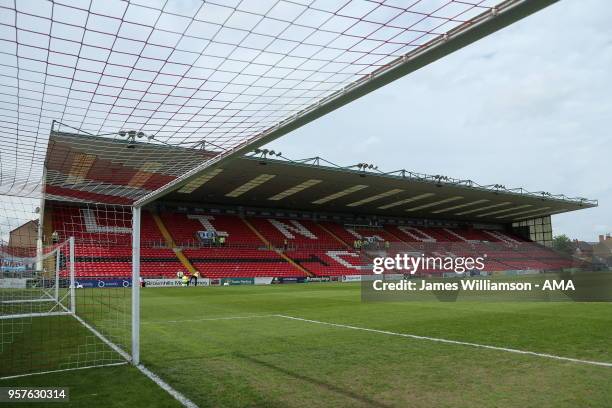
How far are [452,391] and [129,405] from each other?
12.0 ft

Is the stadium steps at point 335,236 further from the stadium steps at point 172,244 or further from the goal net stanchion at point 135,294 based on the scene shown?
the goal net stanchion at point 135,294

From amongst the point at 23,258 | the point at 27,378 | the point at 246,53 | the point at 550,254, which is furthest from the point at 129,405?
the point at 550,254

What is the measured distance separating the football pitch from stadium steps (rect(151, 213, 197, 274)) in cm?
2518

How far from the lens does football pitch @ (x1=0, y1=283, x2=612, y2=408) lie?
17.1 feet

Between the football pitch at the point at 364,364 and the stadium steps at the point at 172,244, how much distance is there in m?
25.2

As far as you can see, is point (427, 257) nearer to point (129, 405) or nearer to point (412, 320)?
point (412, 320)

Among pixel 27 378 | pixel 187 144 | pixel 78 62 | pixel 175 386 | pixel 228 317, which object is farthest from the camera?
pixel 228 317

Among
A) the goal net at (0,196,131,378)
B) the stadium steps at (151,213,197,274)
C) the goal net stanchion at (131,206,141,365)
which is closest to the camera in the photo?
the goal net stanchion at (131,206,141,365)

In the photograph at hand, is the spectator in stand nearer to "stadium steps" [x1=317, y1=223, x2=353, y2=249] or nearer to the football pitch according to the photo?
"stadium steps" [x1=317, y1=223, x2=353, y2=249]

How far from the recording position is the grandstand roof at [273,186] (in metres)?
7.43

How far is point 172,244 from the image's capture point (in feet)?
128

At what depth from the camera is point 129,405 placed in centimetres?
493

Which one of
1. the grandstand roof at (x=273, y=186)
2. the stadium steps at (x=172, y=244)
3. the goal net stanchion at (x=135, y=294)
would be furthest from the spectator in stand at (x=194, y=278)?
the goal net stanchion at (x=135, y=294)

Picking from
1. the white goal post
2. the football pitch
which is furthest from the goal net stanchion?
the white goal post
